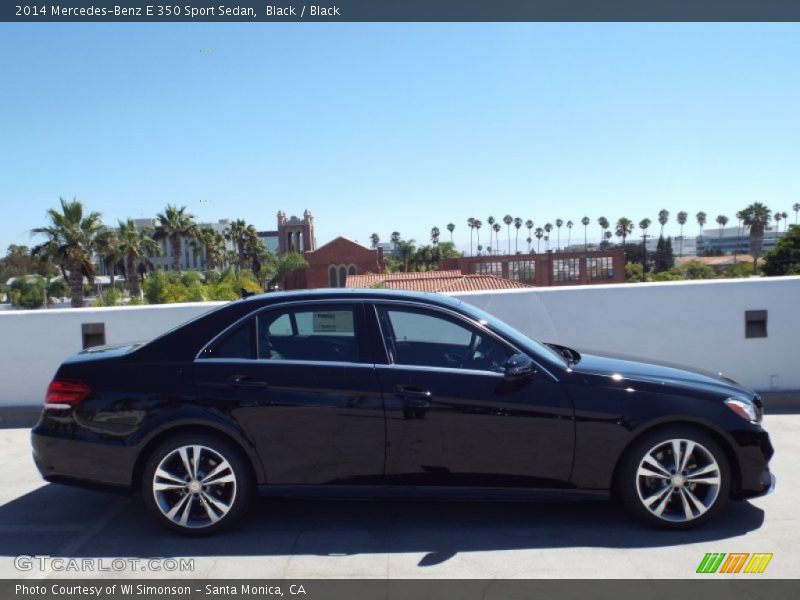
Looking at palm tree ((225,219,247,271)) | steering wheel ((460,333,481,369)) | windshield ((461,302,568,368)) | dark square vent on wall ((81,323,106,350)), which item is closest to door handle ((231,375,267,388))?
steering wheel ((460,333,481,369))

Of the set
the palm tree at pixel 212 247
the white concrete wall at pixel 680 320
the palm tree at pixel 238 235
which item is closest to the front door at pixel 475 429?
the white concrete wall at pixel 680 320

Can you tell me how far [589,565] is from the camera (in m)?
3.96

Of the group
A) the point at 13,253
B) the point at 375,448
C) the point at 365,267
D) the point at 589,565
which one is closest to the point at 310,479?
the point at 375,448

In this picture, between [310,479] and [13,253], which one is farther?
[13,253]

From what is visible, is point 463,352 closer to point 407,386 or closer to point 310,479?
point 407,386

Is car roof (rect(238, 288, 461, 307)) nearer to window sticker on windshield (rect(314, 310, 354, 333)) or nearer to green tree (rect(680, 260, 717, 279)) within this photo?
window sticker on windshield (rect(314, 310, 354, 333))

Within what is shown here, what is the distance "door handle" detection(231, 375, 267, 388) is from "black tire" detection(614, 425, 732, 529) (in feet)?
7.73

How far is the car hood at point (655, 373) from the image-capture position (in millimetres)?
4496

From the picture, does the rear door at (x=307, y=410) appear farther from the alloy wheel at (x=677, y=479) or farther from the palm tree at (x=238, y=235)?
the palm tree at (x=238, y=235)

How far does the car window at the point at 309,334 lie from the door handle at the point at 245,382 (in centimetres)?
19

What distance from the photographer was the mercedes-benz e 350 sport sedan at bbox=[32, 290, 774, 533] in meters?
4.36

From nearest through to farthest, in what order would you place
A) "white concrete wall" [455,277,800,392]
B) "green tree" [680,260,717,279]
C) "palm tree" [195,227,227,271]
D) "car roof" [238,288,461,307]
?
"car roof" [238,288,461,307], "white concrete wall" [455,277,800,392], "green tree" [680,260,717,279], "palm tree" [195,227,227,271]

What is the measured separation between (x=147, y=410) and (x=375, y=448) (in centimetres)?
A: 148

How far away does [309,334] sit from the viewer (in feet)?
15.6
